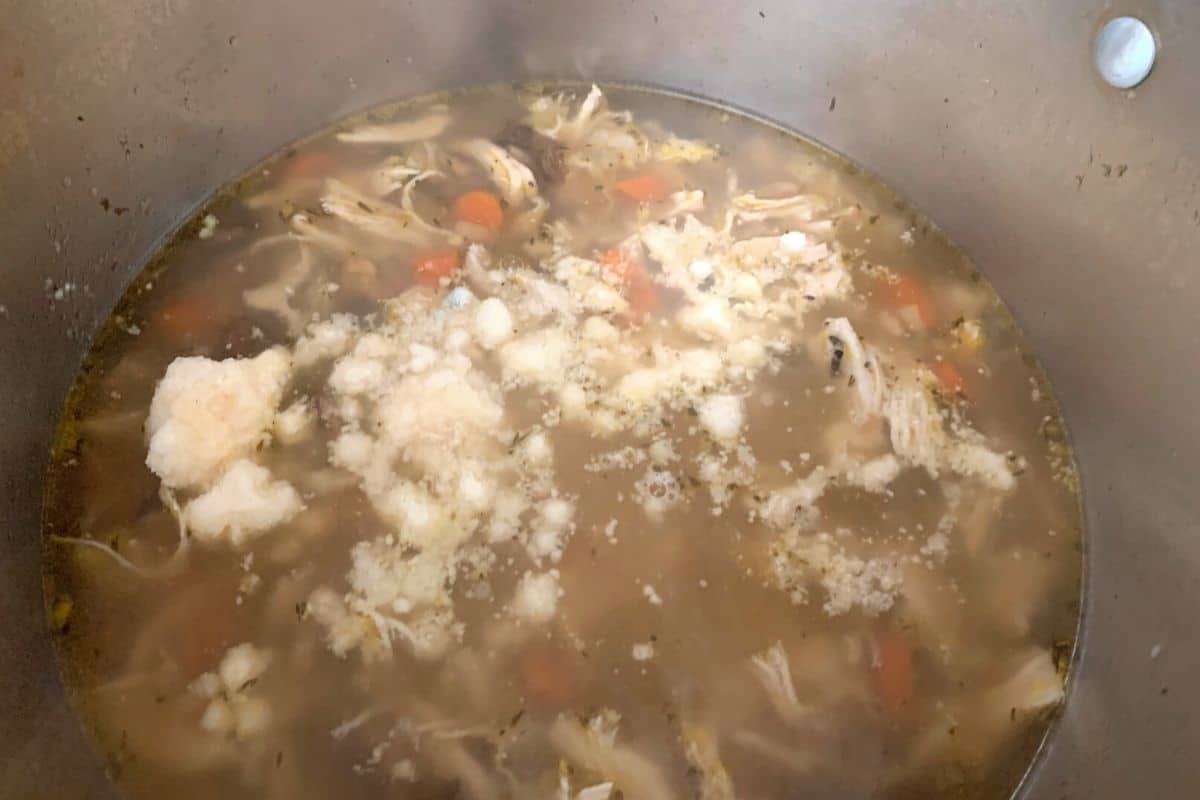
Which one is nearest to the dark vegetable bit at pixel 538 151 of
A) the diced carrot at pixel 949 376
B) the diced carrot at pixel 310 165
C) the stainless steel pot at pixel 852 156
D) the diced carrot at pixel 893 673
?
the stainless steel pot at pixel 852 156

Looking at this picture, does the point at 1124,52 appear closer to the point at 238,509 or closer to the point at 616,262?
the point at 616,262

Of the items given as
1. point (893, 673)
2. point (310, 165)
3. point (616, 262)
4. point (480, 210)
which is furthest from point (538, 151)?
point (893, 673)

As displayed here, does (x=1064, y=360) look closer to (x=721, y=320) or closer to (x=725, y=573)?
(x=721, y=320)

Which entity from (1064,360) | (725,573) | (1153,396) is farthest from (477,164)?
(1153,396)

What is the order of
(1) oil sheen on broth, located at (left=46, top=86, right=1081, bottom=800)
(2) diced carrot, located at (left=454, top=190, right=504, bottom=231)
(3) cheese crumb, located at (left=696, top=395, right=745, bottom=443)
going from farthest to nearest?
(2) diced carrot, located at (left=454, top=190, right=504, bottom=231) → (3) cheese crumb, located at (left=696, top=395, right=745, bottom=443) → (1) oil sheen on broth, located at (left=46, top=86, right=1081, bottom=800)

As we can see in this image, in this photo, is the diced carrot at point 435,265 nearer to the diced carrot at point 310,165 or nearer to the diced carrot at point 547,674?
the diced carrot at point 310,165

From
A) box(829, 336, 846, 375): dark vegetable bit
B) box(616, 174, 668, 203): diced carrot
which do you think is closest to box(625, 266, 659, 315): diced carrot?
box(616, 174, 668, 203): diced carrot

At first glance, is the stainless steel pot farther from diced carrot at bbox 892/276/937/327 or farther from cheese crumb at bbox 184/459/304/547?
cheese crumb at bbox 184/459/304/547
